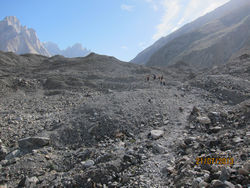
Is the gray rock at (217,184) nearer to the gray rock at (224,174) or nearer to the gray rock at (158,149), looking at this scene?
the gray rock at (224,174)

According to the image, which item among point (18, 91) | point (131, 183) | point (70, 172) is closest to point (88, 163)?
point (70, 172)

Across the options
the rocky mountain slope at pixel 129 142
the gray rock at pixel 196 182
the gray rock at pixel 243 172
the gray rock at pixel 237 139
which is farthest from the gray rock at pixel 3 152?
the gray rock at pixel 237 139

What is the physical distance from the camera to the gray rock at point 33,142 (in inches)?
229

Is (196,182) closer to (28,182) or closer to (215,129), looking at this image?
(215,129)

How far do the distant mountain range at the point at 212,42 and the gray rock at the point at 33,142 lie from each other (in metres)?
46.2

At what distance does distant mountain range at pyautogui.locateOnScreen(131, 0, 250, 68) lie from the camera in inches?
2144

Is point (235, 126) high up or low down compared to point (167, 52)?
down

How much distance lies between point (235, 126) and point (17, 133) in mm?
7617

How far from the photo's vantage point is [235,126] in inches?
221

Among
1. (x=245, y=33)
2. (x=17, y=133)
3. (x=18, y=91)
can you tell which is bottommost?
(x=17, y=133)

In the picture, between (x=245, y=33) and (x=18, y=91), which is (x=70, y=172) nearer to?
(x=18, y=91)

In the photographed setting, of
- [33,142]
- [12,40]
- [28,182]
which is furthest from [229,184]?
[12,40]

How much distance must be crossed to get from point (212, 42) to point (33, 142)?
2577 inches

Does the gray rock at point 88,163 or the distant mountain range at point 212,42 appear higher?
the distant mountain range at point 212,42
